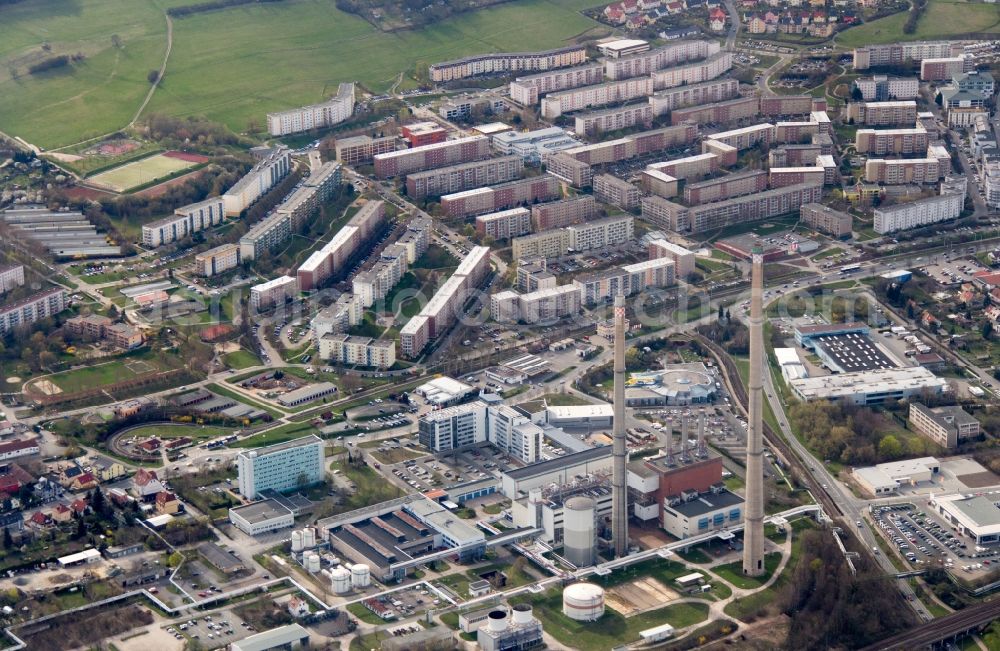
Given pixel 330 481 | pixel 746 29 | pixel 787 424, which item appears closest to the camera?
pixel 330 481

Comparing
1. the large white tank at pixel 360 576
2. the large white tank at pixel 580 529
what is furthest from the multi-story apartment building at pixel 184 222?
the large white tank at pixel 580 529

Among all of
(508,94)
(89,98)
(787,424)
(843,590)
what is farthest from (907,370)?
(89,98)

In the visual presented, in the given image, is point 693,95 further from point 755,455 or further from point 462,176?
point 755,455

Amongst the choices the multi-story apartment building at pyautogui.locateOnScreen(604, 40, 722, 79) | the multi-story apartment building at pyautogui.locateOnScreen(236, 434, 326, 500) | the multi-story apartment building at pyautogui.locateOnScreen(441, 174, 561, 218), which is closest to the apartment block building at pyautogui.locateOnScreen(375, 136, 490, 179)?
the multi-story apartment building at pyautogui.locateOnScreen(441, 174, 561, 218)

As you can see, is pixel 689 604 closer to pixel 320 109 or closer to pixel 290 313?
pixel 290 313

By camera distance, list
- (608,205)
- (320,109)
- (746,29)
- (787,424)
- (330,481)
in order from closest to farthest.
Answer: (330,481)
(787,424)
(608,205)
(320,109)
(746,29)

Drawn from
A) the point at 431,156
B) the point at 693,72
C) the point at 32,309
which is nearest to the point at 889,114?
the point at 693,72

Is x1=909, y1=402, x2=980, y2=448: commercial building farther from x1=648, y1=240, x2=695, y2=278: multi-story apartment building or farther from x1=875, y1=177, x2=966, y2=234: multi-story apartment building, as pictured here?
x1=875, y1=177, x2=966, y2=234: multi-story apartment building

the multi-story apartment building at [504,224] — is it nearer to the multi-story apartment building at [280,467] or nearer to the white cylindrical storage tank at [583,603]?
the multi-story apartment building at [280,467]
